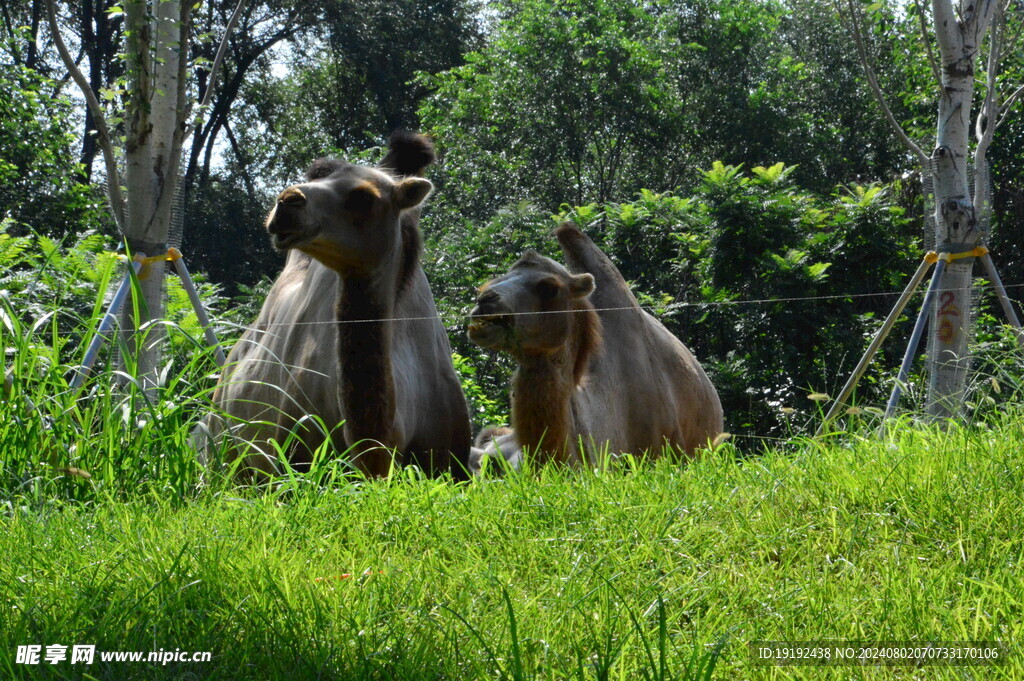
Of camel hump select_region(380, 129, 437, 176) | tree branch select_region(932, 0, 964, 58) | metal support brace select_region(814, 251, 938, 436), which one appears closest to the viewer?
metal support brace select_region(814, 251, 938, 436)

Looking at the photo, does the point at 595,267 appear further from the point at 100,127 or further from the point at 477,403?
the point at 477,403

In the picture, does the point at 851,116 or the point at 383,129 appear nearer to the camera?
the point at 851,116

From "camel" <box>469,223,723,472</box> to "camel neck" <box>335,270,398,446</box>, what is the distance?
575mm

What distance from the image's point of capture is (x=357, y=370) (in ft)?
16.8

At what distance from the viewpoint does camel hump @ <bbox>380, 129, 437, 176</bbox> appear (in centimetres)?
659

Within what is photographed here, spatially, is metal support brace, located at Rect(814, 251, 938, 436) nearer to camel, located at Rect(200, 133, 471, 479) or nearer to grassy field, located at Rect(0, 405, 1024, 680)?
grassy field, located at Rect(0, 405, 1024, 680)

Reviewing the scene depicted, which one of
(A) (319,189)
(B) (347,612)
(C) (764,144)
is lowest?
(B) (347,612)

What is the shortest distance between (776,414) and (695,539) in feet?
22.5

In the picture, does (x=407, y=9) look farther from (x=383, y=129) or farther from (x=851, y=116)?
(x=851, y=116)

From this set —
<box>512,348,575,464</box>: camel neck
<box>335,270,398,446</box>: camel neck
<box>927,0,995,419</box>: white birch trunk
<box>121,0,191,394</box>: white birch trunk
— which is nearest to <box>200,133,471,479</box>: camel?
<box>335,270,398,446</box>: camel neck

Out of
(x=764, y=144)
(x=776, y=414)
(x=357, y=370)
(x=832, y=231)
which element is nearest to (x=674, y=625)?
(x=357, y=370)

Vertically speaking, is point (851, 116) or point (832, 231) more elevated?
point (851, 116)

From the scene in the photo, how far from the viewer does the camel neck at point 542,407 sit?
5.79m

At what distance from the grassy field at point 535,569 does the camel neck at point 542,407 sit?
1.62m
